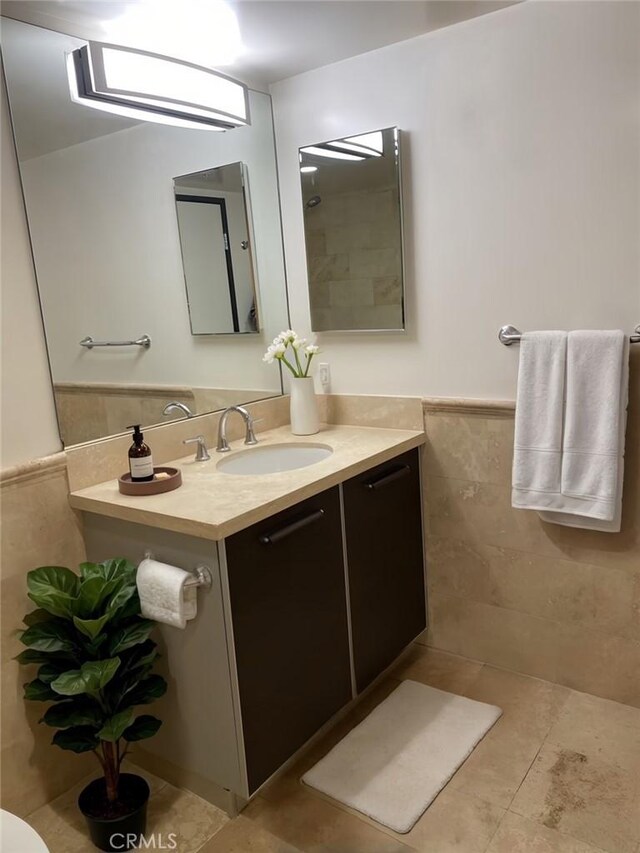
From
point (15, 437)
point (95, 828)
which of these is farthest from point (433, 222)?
point (95, 828)

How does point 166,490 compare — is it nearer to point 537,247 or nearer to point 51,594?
point 51,594

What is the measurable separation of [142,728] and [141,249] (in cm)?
144

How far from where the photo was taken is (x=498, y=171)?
204cm

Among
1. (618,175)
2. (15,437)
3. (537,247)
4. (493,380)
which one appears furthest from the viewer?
(493,380)

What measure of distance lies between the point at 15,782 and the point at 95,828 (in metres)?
0.29

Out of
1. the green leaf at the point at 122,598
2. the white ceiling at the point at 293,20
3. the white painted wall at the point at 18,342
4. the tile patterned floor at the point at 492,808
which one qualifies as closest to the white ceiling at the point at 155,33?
the white ceiling at the point at 293,20

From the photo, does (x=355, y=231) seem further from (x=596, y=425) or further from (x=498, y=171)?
(x=596, y=425)

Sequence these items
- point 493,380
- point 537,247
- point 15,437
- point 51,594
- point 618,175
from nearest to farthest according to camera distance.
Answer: point 51,594, point 15,437, point 618,175, point 537,247, point 493,380

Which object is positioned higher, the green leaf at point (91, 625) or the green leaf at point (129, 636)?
the green leaf at point (91, 625)

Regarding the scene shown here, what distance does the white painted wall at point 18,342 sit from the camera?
1.70 meters

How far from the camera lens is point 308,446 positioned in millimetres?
2316

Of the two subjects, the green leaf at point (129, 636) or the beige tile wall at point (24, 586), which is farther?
the beige tile wall at point (24, 586)

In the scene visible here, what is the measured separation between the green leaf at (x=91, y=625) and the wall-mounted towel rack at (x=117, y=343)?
2.61 ft

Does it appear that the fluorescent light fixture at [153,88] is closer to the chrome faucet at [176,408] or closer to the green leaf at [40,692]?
the chrome faucet at [176,408]
